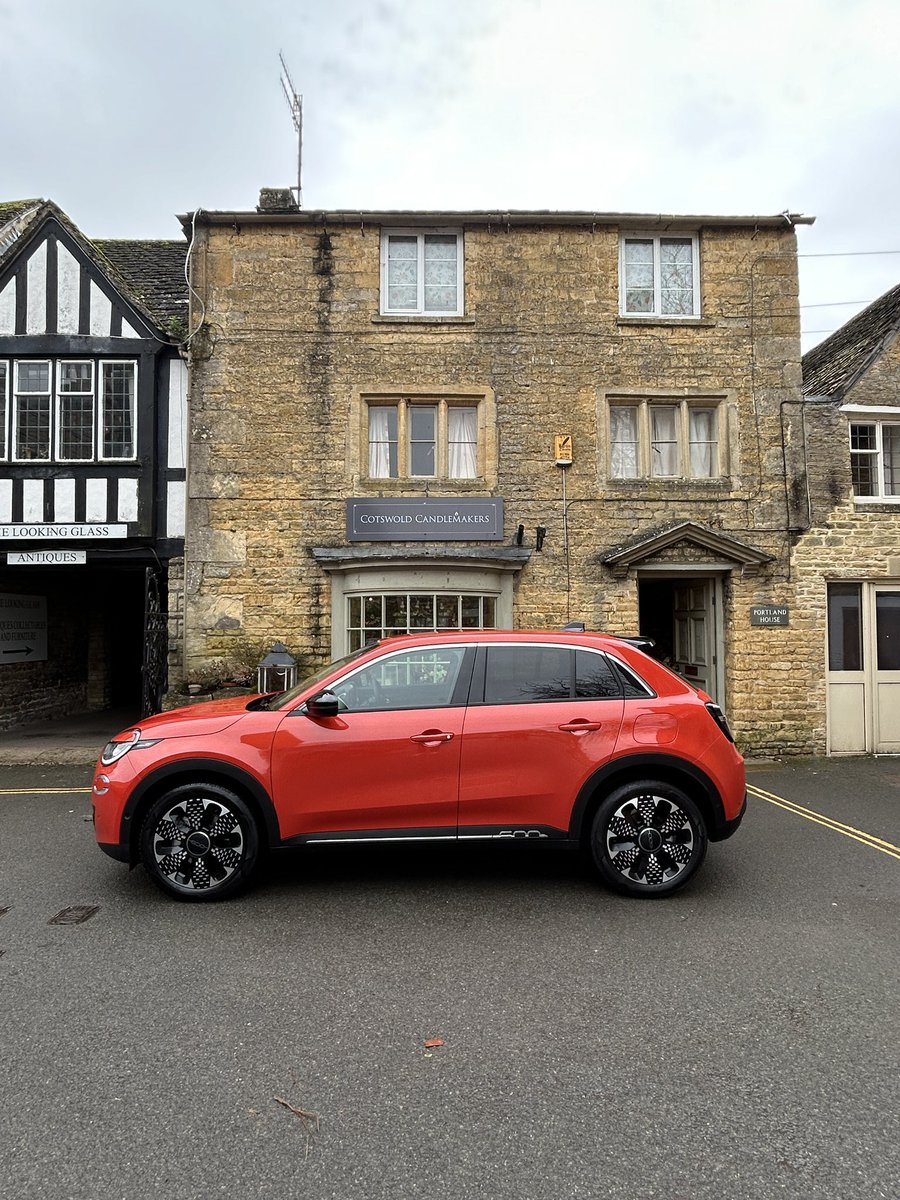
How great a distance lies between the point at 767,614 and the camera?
10109mm

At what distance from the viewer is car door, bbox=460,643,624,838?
4.60 meters

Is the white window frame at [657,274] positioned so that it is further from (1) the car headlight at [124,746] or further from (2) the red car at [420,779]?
(1) the car headlight at [124,746]

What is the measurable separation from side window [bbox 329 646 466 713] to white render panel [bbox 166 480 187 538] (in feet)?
21.6

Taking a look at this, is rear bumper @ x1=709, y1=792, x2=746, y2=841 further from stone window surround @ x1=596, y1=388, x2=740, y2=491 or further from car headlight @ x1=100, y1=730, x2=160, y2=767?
stone window surround @ x1=596, y1=388, x2=740, y2=491

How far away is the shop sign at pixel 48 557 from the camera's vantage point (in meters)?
10.3

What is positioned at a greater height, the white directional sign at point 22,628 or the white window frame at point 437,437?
the white window frame at point 437,437

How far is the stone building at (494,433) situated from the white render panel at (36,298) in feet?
7.57

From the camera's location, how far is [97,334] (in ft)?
34.4

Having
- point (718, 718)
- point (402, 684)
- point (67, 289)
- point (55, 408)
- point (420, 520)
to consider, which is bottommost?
point (718, 718)

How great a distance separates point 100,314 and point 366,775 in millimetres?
9275

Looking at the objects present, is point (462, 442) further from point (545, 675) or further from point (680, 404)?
point (545, 675)

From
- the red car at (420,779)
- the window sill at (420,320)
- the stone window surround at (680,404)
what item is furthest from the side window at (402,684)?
the window sill at (420,320)

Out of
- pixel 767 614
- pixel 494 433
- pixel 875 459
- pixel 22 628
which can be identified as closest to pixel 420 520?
pixel 494 433

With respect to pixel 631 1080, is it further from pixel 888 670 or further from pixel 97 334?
pixel 97 334
